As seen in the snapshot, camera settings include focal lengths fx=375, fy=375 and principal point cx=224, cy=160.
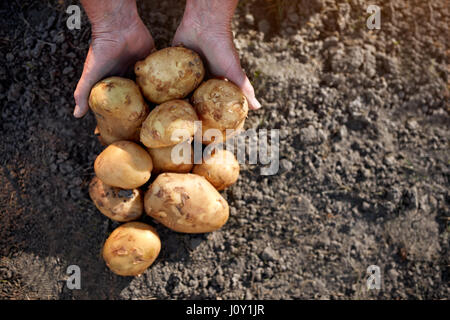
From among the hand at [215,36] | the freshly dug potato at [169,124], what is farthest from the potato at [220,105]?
the hand at [215,36]

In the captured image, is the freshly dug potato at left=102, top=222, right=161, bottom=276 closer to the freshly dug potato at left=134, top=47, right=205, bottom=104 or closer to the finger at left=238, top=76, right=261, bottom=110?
the freshly dug potato at left=134, top=47, right=205, bottom=104

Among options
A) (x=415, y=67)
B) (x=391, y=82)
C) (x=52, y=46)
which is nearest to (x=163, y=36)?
(x=52, y=46)

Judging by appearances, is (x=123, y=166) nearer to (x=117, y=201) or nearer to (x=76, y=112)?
(x=117, y=201)

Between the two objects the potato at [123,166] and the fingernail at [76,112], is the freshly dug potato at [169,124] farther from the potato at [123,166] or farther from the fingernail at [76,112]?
the fingernail at [76,112]

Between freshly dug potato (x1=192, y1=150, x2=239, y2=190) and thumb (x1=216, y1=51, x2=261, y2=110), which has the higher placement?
thumb (x1=216, y1=51, x2=261, y2=110)

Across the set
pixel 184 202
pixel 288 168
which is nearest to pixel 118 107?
pixel 184 202

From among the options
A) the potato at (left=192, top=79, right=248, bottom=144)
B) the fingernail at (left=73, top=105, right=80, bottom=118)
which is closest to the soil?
the fingernail at (left=73, top=105, right=80, bottom=118)
